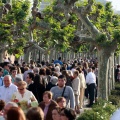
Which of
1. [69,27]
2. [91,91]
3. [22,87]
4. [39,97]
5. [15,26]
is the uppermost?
[15,26]

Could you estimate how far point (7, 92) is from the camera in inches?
445

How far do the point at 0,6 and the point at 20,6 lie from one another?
4.91 ft

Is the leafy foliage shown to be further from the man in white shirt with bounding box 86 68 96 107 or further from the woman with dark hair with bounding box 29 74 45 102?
the woman with dark hair with bounding box 29 74 45 102

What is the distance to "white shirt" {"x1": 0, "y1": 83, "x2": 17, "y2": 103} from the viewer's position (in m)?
Answer: 11.2

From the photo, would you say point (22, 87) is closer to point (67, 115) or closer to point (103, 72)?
point (67, 115)

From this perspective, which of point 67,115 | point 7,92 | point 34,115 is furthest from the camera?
point 7,92

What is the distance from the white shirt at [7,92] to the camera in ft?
36.7

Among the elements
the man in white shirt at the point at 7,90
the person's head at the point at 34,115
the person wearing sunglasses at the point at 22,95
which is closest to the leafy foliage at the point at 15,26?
the man in white shirt at the point at 7,90

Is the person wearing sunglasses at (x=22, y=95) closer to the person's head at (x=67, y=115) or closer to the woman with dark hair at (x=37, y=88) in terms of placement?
the woman with dark hair at (x=37, y=88)

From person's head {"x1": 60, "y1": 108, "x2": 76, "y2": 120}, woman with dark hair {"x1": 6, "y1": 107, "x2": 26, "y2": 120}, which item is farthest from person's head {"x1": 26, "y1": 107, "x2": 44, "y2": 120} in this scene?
woman with dark hair {"x1": 6, "y1": 107, "x2": 26, "y2": 120}

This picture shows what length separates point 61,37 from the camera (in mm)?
21078

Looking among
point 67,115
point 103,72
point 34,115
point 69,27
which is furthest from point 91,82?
point 34,115

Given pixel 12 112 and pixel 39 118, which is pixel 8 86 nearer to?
pixel 39 118

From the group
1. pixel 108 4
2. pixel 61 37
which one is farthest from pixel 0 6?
pixel 108 4
